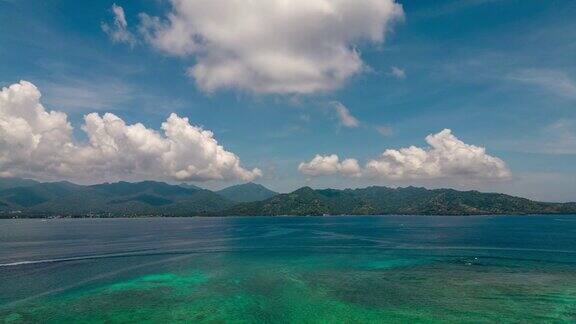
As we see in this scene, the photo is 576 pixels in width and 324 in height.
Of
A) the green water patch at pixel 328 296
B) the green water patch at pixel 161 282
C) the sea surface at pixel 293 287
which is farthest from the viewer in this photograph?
the green water patch at pixel 161 282

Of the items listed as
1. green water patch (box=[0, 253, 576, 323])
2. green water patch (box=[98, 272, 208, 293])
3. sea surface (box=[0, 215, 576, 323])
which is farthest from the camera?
green water patch (box=[98, 272, 208, 293])

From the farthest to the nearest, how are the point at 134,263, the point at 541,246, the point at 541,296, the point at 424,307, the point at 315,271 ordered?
the point at 541,246
the point at 134,263
the point at 315,271
the point at 541,296
the point at 424,307

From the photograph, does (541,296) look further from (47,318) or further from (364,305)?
(47,318)

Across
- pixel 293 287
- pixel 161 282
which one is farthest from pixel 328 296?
pixel 161 282

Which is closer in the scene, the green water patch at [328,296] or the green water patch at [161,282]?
the green water patch at [328,296]

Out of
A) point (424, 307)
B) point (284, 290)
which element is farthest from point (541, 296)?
point (284, 290)

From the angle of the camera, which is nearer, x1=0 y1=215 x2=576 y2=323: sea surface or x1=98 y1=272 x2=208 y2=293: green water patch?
x1=0 y1=215 x2=576 y2=323: sea surface

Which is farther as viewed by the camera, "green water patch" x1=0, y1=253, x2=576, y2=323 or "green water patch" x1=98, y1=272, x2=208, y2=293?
"green water patch" x1=98, y1=272, x2=208, y2=293

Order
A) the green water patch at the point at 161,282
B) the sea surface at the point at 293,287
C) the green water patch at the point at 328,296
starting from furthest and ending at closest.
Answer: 1. the green water patch at the point at 161,282
2. the sea surface at the point at 293,287
3. the green water patch at the point at 328,296

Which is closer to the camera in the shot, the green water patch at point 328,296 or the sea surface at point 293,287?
the green water patch at point 328,296

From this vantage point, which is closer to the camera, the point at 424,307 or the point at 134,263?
the point at 424,307

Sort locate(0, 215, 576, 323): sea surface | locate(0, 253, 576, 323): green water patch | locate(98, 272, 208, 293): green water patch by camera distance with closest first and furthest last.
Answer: locate(0, 253, 576, 323): green water patch, locate(0, 215, 576, 323): sea surface, locate(98, 272, 208, 293): green water patch
